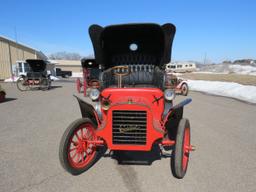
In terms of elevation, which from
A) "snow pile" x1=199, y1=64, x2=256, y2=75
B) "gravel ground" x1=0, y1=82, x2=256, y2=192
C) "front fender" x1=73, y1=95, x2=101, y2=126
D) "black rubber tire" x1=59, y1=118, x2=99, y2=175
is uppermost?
"snow pile" x1=199, y1=64, x2=256, y2=75

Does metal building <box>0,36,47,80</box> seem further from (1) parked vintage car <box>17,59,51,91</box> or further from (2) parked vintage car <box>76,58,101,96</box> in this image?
(2) parked vintage car <box>76,58,101,96</box>

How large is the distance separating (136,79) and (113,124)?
5.73 feet

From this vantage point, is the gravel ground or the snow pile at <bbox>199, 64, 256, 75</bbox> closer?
the gravel ground

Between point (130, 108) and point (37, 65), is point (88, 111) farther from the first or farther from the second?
point (37, 65)

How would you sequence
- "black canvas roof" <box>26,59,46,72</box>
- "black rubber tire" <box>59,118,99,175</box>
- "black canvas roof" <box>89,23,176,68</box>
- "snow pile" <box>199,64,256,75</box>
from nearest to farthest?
1. "black rubber tire" <box>59,118,99,175</box>
2. "black canvas roof" <box>89,23,176,68</box>
3. "black canvas roof" <box>26,59,46,72</box>
4. "snow pile" <box>199,64,256,75</box>

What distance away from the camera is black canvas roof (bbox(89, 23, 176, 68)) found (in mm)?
4289

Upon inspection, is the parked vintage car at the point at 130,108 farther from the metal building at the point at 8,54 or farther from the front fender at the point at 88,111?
the metal building at the point at 8,54

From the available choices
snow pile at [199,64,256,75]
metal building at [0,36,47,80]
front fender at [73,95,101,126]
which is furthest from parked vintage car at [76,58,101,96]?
snow pile at [199,64,256,75]

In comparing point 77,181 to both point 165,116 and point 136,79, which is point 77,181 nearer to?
point 165,116

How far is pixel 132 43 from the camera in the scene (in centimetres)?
500

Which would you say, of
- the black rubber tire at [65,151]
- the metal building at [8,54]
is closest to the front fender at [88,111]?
the black rubber tire at [65,151]

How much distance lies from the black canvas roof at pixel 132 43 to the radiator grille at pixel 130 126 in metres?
2.00

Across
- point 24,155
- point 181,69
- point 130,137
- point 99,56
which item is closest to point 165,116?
point 130,137

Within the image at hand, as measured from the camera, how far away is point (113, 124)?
312 cm
